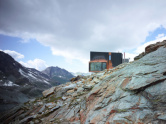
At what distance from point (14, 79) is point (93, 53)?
141 metres

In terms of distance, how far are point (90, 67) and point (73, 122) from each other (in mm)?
24326

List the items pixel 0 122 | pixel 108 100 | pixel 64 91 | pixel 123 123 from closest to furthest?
1. pixel 123 123
2. pixel 108 100
3. pixel 0 122
4. pixel 64 91

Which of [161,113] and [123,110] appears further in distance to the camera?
[123,110]

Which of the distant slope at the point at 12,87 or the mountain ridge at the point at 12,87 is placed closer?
the mountain ridge at the point at 12,87

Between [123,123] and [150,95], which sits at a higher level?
[150,95]

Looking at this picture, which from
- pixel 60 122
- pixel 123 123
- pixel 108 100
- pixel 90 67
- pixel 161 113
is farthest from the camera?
pixel 90 67

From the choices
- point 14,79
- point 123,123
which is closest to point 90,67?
point 123,123

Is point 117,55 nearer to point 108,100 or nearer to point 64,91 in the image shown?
point 64,91

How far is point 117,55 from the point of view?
32531mm

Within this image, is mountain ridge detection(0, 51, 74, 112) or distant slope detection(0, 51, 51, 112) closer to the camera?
mountain ridge detection(0, 51, 74, 112)

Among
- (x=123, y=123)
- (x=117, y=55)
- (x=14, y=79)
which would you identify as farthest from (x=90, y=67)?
(x=14, y=79)

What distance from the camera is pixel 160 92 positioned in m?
5.08

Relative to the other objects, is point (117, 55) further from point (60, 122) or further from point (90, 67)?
point (60, 122)

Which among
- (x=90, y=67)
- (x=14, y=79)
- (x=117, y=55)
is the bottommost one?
(x=14, y=79)
